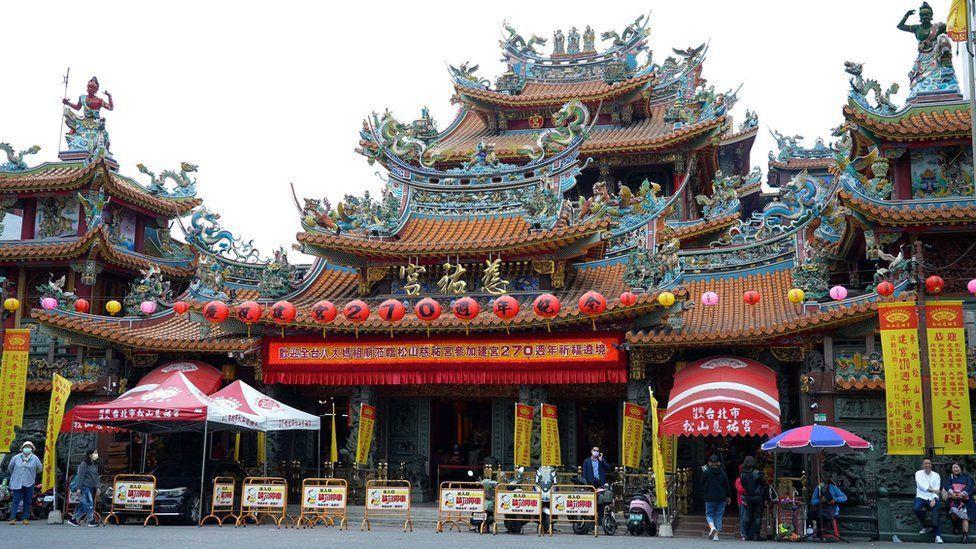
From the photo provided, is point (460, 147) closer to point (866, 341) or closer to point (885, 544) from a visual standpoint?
point (866, 341)

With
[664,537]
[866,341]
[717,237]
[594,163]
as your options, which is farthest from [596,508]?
[594,163]

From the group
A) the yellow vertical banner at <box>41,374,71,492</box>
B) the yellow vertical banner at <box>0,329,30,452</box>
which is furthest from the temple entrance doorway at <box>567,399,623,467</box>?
the yellow vertical banner at <box>0,329,30,452</box>

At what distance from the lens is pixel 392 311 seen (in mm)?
18750

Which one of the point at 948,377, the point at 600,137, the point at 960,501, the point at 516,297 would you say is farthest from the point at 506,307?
the point at 600,137

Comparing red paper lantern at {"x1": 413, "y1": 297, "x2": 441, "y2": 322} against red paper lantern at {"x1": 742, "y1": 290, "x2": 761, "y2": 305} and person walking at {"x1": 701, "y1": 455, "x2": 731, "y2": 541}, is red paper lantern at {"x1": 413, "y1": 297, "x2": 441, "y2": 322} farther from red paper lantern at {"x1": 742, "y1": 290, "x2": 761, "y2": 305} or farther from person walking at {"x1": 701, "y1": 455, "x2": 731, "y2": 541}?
person walking at {"x1": 701, "y1": 455, "x2": 731, "y2": 541}

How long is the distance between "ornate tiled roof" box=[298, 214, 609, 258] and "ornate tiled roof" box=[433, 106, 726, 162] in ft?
10.8

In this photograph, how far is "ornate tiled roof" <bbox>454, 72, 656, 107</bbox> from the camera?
2853cm

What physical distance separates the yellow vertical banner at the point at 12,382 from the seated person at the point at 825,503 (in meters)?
15.6

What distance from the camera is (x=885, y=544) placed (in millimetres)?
14797

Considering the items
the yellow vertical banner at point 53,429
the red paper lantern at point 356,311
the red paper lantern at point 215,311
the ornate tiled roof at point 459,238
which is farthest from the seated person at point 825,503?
the yellow vertical banner at point 53,429

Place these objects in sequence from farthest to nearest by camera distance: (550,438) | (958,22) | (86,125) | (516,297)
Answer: (86,125)
(516,297)
(550,438)
(958,22)

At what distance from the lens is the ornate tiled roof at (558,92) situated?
28531 mm

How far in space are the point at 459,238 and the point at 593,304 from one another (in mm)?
4518

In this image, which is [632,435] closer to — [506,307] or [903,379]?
[506,307]
